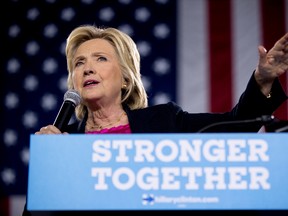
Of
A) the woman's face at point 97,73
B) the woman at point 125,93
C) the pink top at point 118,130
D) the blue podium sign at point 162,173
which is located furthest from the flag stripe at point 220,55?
the blue podium sign at point 162,173

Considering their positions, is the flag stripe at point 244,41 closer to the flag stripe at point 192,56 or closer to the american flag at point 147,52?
the american flag at point 147,52

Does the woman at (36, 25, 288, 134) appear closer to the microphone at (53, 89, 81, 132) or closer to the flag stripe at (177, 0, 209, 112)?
the microphone at (53, 89, 81, 132)

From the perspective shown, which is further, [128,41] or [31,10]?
[31,10]

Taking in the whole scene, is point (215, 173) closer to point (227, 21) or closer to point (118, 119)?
point (118, 119)

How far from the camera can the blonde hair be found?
164cm

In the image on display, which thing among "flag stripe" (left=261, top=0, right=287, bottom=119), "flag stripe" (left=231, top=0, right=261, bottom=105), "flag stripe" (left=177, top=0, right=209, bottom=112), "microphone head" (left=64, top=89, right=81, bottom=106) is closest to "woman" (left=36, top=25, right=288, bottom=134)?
"microphone head" (left=64, top=89, right=81, bottom=106)

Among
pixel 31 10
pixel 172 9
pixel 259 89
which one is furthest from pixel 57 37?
pixel 259 89

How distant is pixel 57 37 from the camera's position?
8.76 ft

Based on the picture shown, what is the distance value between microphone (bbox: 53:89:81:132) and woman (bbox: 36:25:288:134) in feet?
0.16

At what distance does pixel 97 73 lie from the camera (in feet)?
4.96

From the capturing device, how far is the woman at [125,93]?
123 cm

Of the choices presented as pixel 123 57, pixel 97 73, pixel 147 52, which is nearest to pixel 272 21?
pixel 147 52

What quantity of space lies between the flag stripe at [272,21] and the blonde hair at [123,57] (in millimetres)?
1004

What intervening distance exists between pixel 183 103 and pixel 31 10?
42.3 inches
